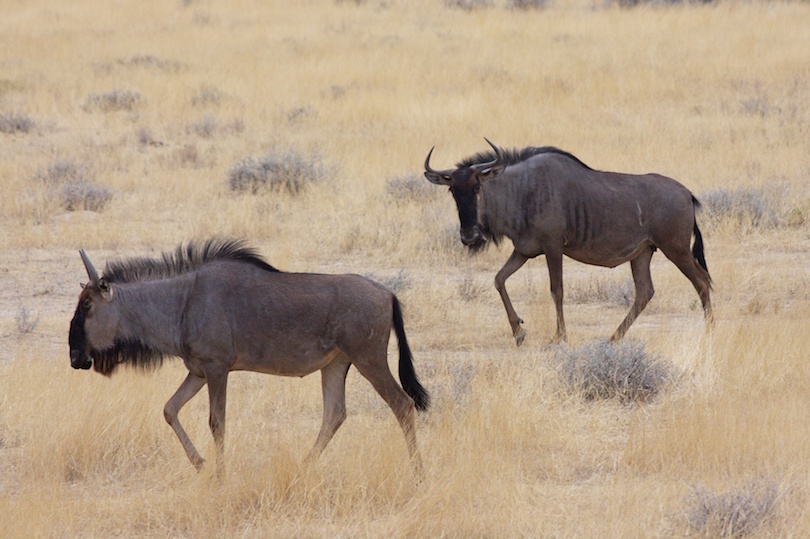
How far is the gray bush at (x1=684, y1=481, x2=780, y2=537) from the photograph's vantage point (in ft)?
16.1

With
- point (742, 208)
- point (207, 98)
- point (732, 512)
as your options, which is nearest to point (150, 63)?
point (207, 98)

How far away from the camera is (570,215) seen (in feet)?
28.7

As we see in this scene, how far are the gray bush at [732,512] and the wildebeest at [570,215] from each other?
354 cm

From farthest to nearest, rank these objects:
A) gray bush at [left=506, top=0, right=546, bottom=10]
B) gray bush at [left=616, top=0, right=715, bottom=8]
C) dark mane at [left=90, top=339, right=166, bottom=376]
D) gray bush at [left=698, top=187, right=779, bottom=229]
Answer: gray bush at [left=506, top=0, right=546, bottom=10]
gray bush at [left=616, top=0, right=715, bottom=8]
gray bush at [left=698, top=187, right=779, bottom=229]
dark mane at [left=90, top=339, right=166, bottom=376]

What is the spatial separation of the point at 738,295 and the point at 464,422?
14.0 ft

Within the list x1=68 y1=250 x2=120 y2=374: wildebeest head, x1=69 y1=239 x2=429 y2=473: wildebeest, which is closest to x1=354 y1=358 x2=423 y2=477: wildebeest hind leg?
x1=69 y1=239 x2=429 y2=473: wildebeest

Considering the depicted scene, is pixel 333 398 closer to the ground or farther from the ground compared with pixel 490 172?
closer to the ground

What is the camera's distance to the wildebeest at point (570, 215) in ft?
28.5

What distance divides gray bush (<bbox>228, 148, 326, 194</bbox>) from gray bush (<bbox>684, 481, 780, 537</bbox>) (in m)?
8.79

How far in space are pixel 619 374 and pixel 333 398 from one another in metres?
2.07

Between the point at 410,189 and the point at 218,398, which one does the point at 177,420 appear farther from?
the point at 410,189

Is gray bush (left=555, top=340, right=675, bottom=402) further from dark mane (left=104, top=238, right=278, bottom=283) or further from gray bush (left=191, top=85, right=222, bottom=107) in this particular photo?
gray bush (left=191, top=85, right=222, bottom=107)

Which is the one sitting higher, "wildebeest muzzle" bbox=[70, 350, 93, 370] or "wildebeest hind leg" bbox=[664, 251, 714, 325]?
"wildebeest muzzle" bbox=[70, 350, 93, 370]

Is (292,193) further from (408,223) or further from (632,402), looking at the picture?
(632,402)
